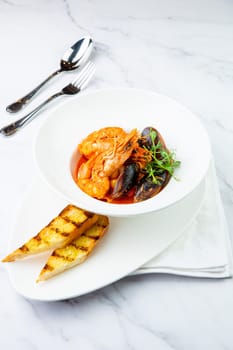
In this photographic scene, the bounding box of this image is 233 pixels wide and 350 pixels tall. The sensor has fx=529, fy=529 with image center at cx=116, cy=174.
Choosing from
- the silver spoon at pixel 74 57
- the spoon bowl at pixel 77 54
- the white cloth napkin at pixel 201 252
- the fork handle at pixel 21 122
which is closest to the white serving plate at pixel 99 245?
the white cloth napkin at pixel 201 252

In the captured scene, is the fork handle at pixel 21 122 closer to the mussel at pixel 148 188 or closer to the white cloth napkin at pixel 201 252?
the mussel at pixel 148 188

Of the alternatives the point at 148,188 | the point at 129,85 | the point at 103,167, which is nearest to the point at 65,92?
the point at 129,85

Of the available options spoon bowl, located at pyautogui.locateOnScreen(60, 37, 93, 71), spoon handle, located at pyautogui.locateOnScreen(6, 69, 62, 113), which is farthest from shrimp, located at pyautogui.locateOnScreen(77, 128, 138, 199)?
spoon bowl, located at pyautogui.locateOnScreen(60, 37, 93, 71)

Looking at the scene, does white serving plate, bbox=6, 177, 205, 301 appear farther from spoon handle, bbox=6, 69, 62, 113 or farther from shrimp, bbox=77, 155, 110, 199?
spoon handle, bbox=6, 69, 62, 113

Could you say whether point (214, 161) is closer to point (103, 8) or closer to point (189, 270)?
A: point (189, 270)

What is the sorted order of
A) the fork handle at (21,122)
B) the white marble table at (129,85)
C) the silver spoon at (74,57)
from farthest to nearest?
the silver spoon at (74,57)
the fork handle at (21,122)
the white marble table at (129,85)

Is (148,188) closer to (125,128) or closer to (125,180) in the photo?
(125,180)
